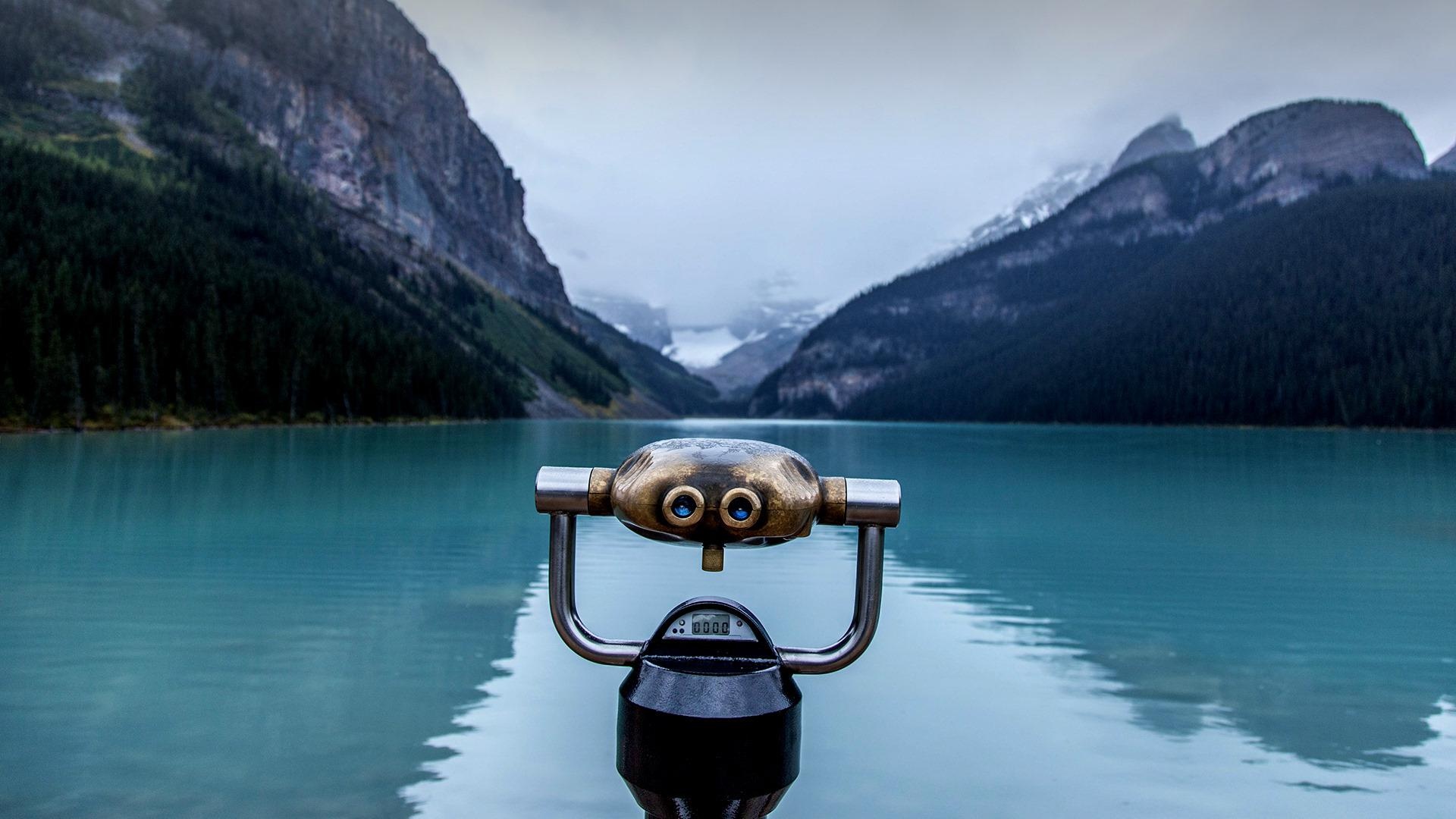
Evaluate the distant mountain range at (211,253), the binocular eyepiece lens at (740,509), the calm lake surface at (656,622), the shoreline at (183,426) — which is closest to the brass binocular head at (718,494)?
the binocular eyepiece lens at (740,509)

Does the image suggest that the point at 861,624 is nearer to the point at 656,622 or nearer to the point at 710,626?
the point at 710,626

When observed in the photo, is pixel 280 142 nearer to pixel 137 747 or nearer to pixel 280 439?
pixel 280 439

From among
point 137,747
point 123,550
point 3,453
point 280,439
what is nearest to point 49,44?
point 280,439

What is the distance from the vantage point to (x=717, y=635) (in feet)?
6.55

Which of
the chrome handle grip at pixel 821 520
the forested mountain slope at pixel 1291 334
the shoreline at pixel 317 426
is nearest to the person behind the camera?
the chrome handle grip at pixel 821 520

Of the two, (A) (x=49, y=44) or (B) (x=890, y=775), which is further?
(A) (x=49, y=44)

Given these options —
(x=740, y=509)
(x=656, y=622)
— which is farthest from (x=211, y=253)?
(x=740, y=509)

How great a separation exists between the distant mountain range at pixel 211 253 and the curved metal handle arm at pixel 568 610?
68628 millimetres

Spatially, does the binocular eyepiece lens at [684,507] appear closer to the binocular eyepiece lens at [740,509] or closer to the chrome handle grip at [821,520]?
the binocular eyepiece lens at [740,509]

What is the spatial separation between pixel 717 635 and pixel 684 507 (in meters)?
0.40

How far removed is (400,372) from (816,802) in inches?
3935

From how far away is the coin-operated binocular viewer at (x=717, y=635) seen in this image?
1795mm

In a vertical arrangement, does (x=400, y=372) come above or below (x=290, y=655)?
above

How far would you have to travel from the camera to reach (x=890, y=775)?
6.24 m
